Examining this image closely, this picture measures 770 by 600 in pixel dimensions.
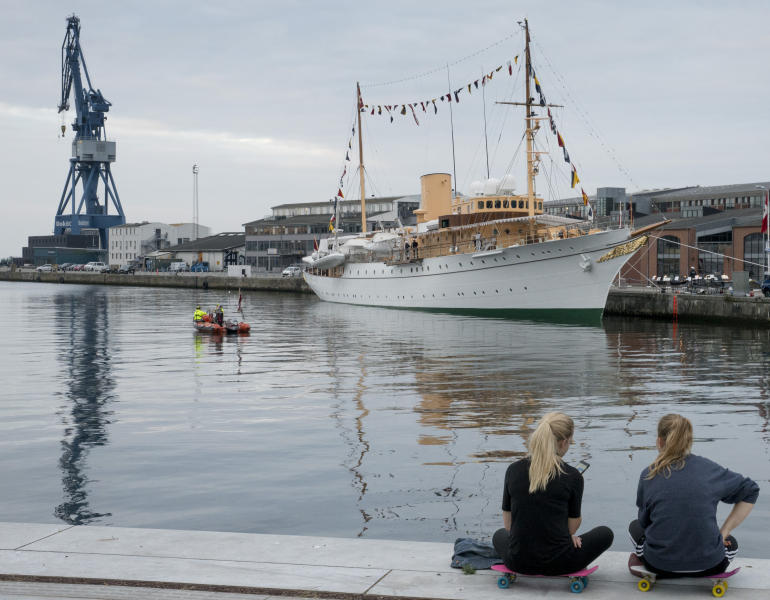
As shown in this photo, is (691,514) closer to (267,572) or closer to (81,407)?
(267,572)

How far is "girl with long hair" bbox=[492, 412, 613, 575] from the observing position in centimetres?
705

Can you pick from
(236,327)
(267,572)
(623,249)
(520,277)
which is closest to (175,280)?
(520,277)

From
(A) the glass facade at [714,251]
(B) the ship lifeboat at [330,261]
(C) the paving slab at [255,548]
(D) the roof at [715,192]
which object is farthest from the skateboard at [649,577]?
(D) the roof at [715,192]

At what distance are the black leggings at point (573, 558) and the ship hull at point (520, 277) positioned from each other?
53.2 m

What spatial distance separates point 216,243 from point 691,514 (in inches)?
6441

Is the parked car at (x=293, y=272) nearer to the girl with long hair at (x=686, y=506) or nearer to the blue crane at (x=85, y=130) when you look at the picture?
the blue crane at (x=85, y=130)

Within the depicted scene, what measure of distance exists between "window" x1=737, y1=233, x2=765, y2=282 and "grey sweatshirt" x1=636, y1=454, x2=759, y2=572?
7474cm

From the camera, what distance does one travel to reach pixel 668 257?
285 feet

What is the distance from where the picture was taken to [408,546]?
803cm

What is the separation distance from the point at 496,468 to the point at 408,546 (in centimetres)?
683

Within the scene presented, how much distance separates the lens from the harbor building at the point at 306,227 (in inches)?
5655

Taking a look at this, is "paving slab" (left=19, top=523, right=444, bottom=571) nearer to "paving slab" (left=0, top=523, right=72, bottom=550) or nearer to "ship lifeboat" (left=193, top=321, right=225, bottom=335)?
"paving slab" (left=0, top=523, right=72, bottom=550)

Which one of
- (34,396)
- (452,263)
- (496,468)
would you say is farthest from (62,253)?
(496,468)

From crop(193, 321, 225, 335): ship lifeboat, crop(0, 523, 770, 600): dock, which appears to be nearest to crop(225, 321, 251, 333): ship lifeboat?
crop(193, 321, 225, 335): ship lifeboat
